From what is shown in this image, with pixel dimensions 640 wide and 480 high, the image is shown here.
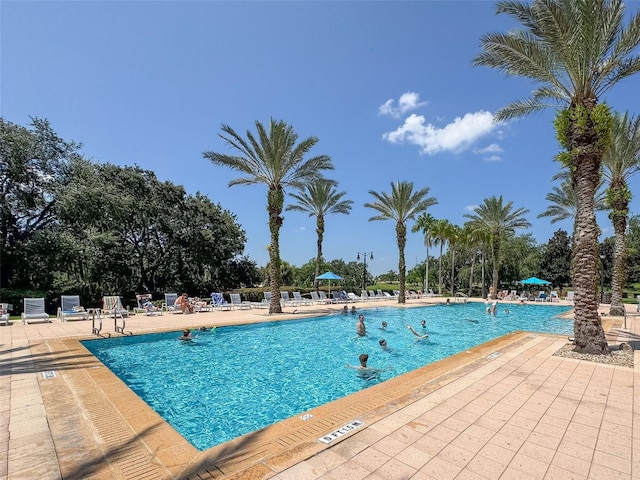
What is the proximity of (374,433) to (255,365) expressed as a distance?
5.95 meters

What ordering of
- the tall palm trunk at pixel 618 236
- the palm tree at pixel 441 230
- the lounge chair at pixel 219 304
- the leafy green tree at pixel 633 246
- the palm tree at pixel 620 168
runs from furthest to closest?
1. the palm tree at pixel 441 230
2. the leafy green tree at pixel 633 246
3. the lounge chair at pixel 219 304
4. the tall palm trunk at pixel 618 236
5. the palm tree at pixel 620 168

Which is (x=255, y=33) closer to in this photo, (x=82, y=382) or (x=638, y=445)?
(x=82, y=382)

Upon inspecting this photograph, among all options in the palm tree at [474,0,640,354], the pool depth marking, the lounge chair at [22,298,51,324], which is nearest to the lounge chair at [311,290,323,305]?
the lounge chair at [22,298,51,324]

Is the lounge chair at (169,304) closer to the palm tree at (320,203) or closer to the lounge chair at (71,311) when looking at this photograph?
the lounge chair at (71,311)

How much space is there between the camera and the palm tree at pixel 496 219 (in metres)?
34.3

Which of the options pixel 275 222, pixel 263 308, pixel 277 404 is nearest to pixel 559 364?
pixel 277 404

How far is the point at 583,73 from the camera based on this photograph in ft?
30.2

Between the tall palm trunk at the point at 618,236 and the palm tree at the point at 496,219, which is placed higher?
the palm tree at the point at 496,219

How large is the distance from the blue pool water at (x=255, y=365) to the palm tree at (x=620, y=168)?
494cm

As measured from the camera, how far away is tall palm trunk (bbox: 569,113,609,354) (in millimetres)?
8969

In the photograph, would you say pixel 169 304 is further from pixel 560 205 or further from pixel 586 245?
pixel 560 205

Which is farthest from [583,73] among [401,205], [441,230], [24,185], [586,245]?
[441,230]

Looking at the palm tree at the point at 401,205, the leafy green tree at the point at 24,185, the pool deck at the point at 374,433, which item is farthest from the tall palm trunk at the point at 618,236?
the leafy green tree at the point at 24,185

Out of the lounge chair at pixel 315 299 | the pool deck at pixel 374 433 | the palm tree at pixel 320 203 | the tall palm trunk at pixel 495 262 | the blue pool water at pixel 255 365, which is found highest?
the palm tree at pixel 320 203
